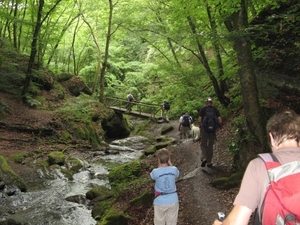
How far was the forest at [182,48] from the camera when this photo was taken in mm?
7254

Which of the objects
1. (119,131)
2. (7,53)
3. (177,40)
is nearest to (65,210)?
(177,40)

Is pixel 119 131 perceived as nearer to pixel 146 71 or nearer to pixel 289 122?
pixel 146 71

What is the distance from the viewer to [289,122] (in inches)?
81.7

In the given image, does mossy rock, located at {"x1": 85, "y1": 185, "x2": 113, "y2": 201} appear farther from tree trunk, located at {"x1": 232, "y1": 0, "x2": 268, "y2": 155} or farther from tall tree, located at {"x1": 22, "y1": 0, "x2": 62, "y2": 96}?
tall tree, located at {"x1": 22, "y1": 0, "x2": 62, "y2": 96}

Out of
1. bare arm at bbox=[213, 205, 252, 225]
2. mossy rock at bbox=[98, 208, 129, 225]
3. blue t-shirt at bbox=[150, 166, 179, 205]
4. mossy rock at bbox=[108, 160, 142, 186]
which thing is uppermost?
bare arm at bbox=[213, 205, 252, 225]

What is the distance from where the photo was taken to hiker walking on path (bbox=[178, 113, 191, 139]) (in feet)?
48.3

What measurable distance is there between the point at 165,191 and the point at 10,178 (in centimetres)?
753

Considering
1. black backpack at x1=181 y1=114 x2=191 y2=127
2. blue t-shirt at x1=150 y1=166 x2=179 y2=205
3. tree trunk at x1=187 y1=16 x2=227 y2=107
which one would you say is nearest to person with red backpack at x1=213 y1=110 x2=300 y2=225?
A: blue t-shirt at x1=150 y1=166 x2=179 y2=205

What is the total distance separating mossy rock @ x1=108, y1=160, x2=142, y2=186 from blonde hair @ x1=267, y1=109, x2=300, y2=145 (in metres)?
8.63

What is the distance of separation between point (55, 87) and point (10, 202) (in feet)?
42.2

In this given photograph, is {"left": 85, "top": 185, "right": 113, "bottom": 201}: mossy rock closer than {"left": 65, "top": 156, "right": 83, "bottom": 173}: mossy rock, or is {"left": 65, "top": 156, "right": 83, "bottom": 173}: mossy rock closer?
{"left": 85, "top": 185, "right": 113, "bottom": 201}: mossy rock

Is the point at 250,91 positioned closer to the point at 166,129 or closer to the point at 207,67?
the point at 207,67

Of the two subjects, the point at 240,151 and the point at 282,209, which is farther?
the point at 240,151

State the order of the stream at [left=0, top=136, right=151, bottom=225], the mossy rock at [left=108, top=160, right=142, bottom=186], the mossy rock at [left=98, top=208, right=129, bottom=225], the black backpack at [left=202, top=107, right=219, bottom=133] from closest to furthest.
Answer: the mossy rock at [left=98, top=208, right=129, bottom=225]
the stream at [left=0, top=136, right=151, bottom=225]
the black backpack at [left=202, top=107, right=219, bottom=133]
the mossy rock at [left=108, top=160, right=142, bottom=186]
